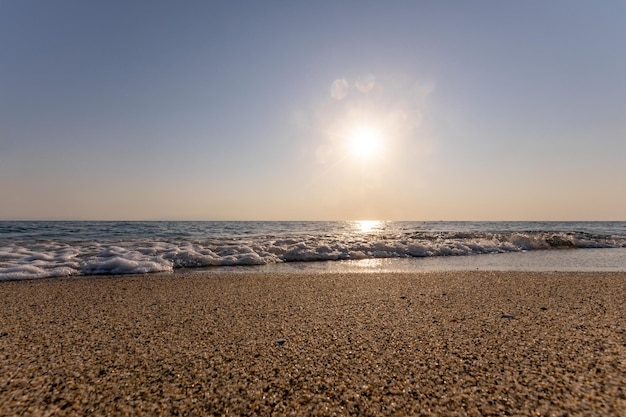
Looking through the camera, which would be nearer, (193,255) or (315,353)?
(315,353)

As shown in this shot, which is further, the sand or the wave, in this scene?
the wave

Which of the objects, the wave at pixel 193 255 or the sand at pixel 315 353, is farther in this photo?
the wave at pixel 193 255

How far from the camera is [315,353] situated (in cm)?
350

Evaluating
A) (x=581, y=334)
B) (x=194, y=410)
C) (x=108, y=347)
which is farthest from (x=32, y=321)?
(x=581, y=334)

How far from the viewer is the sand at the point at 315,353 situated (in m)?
2.60

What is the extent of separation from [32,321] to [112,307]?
40.0 inches

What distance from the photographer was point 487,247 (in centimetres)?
1658

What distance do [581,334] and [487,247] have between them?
13.6m

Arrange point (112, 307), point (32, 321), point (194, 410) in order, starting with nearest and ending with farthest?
point (194, 410) → point (32, 321) → point (112, 307)

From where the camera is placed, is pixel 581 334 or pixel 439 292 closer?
pixel 581 334

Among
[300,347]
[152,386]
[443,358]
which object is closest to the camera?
[152,386]

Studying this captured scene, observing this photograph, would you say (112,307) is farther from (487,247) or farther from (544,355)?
(487,247)

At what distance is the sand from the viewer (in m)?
2.60

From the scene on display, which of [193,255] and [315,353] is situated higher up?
[193,255]
